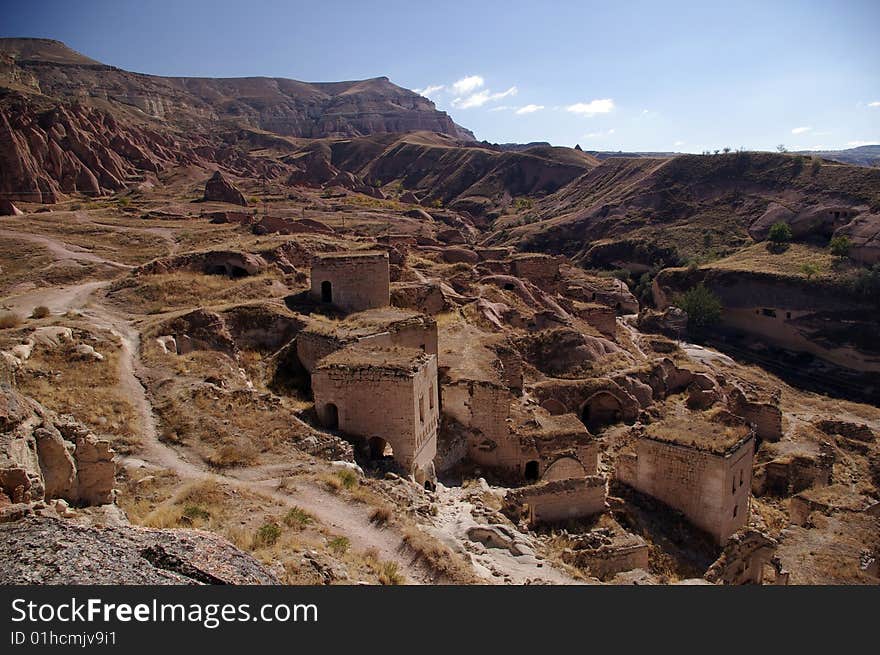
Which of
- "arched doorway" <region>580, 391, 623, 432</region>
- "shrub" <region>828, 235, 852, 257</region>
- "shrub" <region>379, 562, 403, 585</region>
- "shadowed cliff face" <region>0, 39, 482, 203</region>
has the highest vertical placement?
"shadowed cliff face" <region>0, 39, 482, 203</region>

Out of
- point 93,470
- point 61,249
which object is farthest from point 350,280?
point 61,249

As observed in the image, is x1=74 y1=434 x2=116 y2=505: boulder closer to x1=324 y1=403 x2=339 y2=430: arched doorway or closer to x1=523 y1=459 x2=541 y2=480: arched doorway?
x1=324 y1=403 x2=339 y2=430: arched doorway

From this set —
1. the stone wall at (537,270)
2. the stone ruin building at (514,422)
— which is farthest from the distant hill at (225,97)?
the stone ruin building at (514,422)

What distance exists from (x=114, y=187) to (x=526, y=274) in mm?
40090

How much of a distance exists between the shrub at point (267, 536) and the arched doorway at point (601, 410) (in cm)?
1374

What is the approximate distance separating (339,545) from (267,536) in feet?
3.16

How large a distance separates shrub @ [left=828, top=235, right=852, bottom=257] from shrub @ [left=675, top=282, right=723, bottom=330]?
32.5 ft

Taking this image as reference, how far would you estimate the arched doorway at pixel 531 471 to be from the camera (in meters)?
15.3

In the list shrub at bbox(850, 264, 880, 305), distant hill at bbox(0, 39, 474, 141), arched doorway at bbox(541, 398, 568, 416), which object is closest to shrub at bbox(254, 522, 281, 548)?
arched doorway at bbox(541, 398, 568, 416)

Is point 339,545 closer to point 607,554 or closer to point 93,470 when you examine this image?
point 93,470

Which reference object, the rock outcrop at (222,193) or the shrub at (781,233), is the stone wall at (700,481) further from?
the rock outcrop at (222,193)

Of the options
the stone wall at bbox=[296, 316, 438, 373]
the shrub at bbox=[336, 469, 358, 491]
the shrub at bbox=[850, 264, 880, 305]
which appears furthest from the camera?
the shrub at bbox=[850, 264, 880, 305]

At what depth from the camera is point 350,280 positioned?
19750 millimetres

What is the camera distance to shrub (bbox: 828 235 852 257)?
4166 cm
